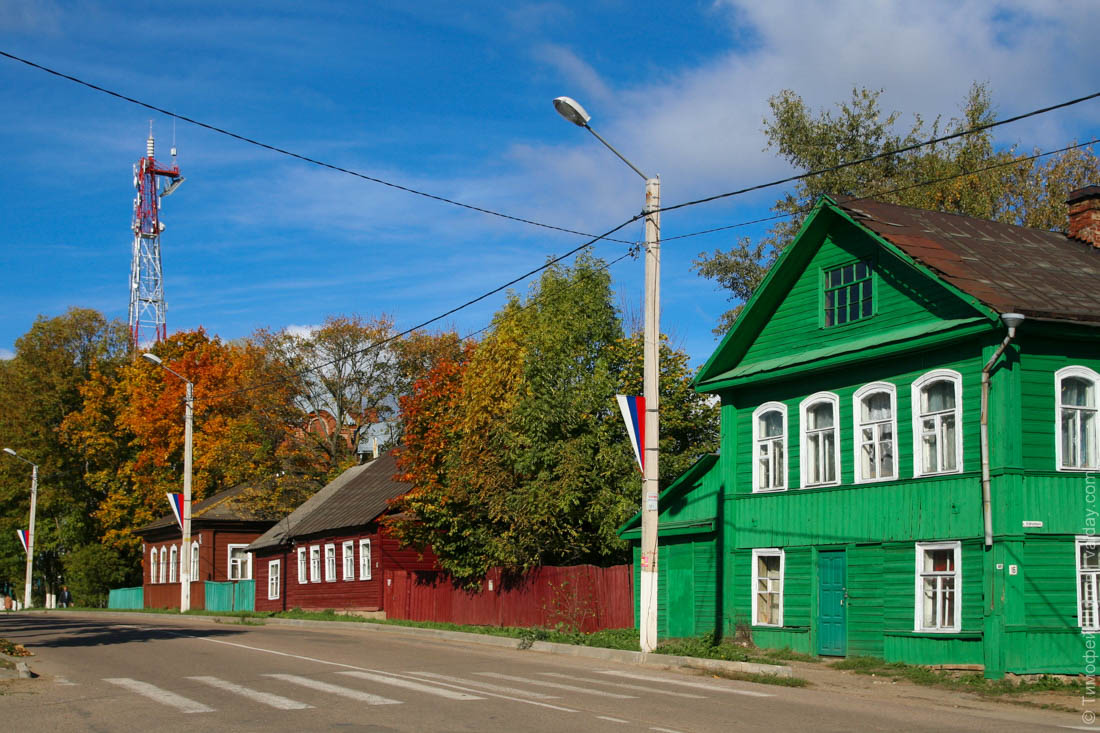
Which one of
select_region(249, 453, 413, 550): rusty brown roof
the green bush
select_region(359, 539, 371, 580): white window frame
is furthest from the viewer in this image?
the green bush

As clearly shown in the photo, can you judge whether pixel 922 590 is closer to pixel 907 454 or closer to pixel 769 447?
pixel 907 454

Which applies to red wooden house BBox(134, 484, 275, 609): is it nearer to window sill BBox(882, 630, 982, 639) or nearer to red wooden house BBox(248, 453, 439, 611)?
red wooden house BBox(248, 453, 439, 611)

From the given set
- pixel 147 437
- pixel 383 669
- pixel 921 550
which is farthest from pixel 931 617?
pixel 147 437

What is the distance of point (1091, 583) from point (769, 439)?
23.3 ft

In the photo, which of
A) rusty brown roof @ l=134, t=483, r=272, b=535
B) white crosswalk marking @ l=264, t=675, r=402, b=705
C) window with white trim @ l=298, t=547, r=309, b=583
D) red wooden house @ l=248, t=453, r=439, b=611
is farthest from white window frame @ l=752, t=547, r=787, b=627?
rusty brown roof @ l=134, t=483, r=272, b=535

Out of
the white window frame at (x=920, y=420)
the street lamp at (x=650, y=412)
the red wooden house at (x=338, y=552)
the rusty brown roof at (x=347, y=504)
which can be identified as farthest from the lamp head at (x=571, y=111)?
the rusty brown roof at (x=347, y=504)

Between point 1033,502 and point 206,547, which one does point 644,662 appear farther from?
point 206,547

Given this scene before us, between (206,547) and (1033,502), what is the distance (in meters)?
45.8

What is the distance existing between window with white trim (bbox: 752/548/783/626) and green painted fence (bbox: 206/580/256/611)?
106 feet

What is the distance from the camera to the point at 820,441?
22781 millimetres

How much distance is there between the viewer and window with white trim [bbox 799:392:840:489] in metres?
22.3

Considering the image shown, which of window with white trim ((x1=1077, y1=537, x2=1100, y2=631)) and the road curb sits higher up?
window with white trim ((x1=1077, y1=537, x2=1100, y2=631))

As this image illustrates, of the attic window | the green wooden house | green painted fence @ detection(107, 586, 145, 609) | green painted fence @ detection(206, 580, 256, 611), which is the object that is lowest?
green painted fence @ detection(107, 586, 145, 609)

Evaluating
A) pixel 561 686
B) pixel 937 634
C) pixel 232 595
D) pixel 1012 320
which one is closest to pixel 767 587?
pixel 937 634
